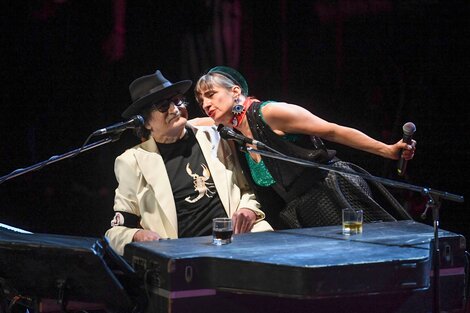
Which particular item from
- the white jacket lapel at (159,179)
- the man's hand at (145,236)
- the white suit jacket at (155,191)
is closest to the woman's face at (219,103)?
the white suit jacket at (155,191)

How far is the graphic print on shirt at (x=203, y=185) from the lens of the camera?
12.7 ft

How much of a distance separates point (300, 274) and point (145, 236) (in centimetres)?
108

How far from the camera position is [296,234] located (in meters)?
3.28

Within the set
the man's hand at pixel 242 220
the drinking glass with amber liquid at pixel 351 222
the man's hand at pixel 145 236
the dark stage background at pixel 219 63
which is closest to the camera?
Result: the drinking glass with amber liquid at pixel 351 222

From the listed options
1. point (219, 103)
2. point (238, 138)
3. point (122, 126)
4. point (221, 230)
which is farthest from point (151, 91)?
point (221, 230)

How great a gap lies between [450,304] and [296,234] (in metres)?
0.70

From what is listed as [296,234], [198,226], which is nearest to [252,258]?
[296,234]

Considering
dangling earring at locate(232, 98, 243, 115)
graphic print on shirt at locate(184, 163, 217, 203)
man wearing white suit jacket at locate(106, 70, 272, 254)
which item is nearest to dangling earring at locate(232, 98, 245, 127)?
dangling earring at locate(232, 98, 243, 115)

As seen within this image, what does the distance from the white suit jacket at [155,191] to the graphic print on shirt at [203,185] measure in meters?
0.05

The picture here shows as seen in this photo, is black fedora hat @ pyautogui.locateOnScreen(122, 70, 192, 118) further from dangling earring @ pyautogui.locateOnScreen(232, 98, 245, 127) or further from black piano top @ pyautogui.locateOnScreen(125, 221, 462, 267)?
black piano top @ pyautogui.locateOnScreen(125, 221, 462, 267)

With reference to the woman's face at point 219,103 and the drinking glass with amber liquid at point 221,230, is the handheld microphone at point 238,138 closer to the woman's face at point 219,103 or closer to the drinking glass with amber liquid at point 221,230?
the drinking glass with amber liquid at point 221,230

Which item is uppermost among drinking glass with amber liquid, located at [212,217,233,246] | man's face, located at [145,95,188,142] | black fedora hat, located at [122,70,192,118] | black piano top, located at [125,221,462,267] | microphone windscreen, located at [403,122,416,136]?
black fedora hat, located at [122,70,192,118]

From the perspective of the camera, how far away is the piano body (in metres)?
2.63

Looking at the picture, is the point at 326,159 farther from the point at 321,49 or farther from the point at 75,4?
the point at 75,4
